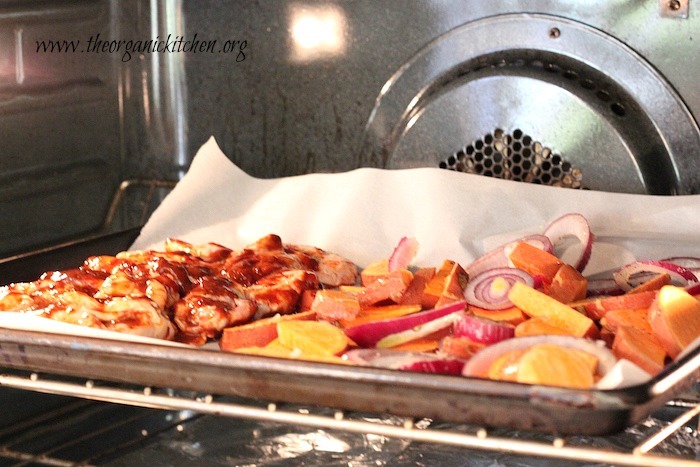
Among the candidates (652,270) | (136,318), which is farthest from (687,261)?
(136,318)

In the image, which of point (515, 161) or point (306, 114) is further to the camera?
point (306, 114)

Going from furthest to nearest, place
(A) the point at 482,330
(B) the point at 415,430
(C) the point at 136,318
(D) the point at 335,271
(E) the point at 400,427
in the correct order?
(D) the point at 335,271, (C) the point at 136,318, (A) the point at 482,330, (E) the point at 400,427, (B) the point at 415,430

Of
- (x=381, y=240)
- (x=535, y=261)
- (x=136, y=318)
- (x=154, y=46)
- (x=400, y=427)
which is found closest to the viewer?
(x=400, y=427)

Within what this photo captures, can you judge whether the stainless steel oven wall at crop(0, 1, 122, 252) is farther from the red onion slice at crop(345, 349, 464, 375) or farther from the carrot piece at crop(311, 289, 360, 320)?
the red onion slice at crop(345, 349, 464, 375)

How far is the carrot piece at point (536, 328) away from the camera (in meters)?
1.07

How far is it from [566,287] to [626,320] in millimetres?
164

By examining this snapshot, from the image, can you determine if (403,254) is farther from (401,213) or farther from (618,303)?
(618,303)

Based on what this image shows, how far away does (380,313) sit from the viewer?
1.24 m

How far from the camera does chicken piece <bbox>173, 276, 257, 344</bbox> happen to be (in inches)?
49.0

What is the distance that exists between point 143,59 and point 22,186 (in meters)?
0.33

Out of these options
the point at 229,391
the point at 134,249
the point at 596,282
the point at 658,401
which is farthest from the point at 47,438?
the point at 658,401

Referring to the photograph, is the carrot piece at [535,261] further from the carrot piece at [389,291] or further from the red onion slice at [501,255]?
the carrot piece at [389,291]

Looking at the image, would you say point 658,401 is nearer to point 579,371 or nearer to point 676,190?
point 579,371

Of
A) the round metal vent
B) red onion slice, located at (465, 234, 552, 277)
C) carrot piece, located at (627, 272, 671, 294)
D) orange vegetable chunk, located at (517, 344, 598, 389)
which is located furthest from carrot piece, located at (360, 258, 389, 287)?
orange vegetable chunk, located at (517, 344, 598, 389)
